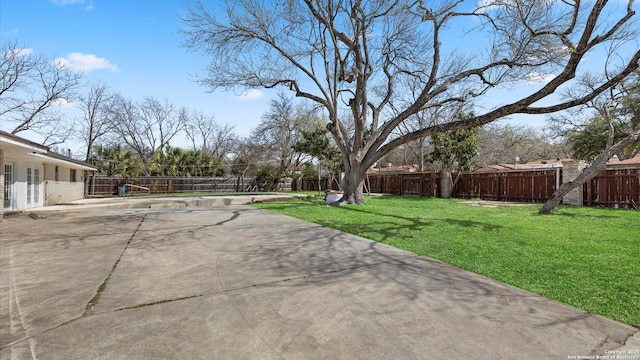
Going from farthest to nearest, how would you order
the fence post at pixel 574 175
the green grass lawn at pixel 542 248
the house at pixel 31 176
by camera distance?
1. the fence post at pixel 574 175
2. the house at pixel 31 176
3. the green grass lawn at pixel 542 248

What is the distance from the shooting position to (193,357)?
1.98 meters

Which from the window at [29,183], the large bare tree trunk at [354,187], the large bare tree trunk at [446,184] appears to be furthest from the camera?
the large bare tree trunk at [446,184]

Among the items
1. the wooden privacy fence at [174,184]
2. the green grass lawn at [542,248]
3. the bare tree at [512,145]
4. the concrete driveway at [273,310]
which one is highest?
the bare tree at [512,145]

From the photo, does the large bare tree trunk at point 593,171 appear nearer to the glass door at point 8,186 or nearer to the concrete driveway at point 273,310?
the concrete driveway at point 273,310

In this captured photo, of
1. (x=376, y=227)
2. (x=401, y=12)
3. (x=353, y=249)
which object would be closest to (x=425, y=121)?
(x=401, y=12)

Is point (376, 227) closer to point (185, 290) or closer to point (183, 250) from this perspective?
point (183, 250)

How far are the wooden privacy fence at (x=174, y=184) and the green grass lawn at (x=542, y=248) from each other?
20.5m

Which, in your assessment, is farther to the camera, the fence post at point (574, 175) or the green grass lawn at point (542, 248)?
the fence post at point (574, 175)

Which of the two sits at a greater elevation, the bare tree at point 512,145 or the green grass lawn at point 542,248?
the bare tree at point 512,145

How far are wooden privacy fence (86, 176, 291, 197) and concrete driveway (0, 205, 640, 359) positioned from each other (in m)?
20.7

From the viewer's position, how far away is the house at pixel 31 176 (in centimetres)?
868

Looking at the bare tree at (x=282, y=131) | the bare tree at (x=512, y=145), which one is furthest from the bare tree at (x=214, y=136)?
the bare tree at (x=512, y=145)

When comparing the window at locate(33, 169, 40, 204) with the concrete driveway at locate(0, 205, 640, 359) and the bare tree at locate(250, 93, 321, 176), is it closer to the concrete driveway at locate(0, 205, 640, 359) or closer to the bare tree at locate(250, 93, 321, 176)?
the concrete driveway at locate(0, 205, 640, 359)

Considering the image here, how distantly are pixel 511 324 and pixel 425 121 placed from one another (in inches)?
920
